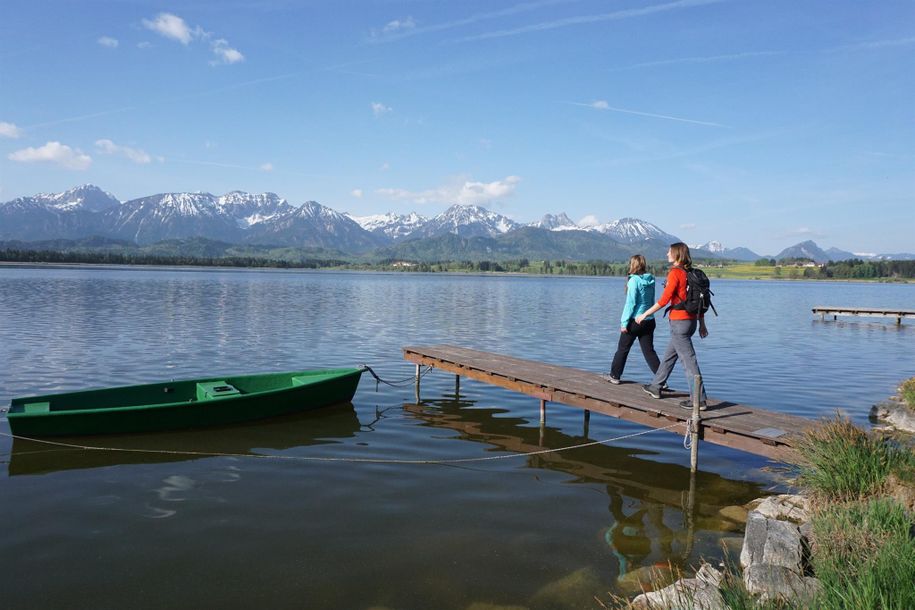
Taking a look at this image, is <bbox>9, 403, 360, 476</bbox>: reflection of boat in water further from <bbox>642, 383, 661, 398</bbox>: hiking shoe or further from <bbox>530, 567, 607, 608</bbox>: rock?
<bbox>530, 567, 607, 608</bbox>: rock

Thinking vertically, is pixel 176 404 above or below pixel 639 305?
below

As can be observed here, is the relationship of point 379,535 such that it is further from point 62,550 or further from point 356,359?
point 356,359

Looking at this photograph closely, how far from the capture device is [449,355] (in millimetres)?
18531

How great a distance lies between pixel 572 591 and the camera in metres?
7.58

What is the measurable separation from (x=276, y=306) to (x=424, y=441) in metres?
39.3

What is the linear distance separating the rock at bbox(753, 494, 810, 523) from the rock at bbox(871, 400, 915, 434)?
797 centimetres

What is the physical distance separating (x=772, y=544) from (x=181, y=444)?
11.6 m

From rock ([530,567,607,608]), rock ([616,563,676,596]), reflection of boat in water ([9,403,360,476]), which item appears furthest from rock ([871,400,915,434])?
reflection of boat in water ([9,403,360,476])

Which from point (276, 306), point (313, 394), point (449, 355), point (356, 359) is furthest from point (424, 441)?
point (276, 306)

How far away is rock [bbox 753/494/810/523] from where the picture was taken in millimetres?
8802

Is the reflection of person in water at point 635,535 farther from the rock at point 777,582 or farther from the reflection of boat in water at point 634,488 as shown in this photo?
the rock at point 777,582

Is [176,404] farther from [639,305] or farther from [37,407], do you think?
[639,305]

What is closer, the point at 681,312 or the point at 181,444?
the point at 681,312

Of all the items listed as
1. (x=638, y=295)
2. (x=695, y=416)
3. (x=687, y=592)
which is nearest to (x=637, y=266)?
(x=638, y=295)
